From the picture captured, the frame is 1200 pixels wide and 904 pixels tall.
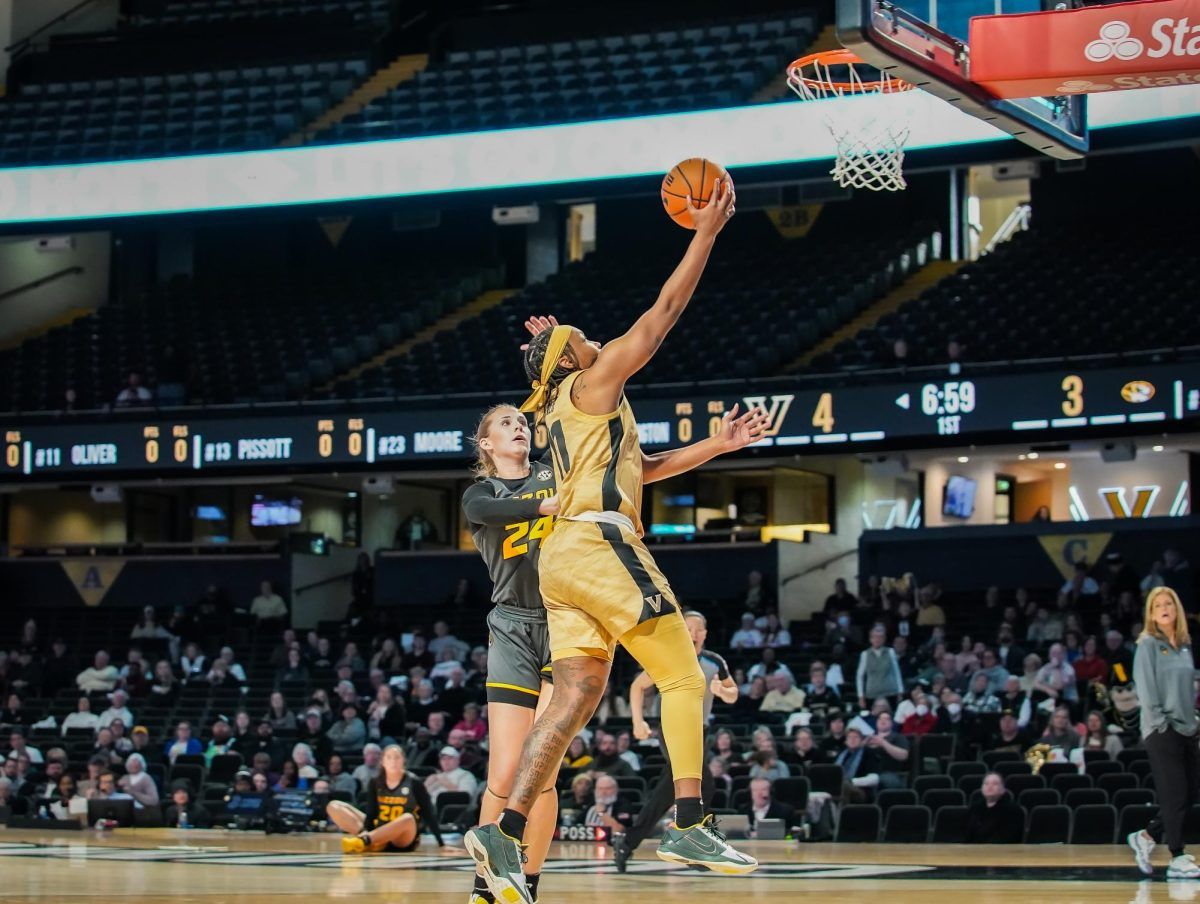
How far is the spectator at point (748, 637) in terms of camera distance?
2266 centimetres

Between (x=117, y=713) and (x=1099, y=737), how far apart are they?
479 inches

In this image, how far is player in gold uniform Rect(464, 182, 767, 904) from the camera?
6684mm

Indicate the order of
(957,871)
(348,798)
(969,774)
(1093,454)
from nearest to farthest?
(957,871)
(969,774)
(348,798)
(1093,454)

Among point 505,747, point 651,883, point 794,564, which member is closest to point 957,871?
point 651,883

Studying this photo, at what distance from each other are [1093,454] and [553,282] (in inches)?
363

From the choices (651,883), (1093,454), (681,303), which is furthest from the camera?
(1093,454)

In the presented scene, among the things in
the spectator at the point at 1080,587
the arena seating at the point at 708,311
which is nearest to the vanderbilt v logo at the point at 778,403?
the arena seating at the point at 708,311

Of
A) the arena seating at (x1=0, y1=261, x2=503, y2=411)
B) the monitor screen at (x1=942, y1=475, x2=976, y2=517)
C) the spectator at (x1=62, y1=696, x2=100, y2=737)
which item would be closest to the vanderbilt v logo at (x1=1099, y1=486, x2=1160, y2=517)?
the monitor screen at (x1=942, y1=475, x2=976, y2=517)

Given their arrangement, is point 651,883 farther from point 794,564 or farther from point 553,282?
point 553,282

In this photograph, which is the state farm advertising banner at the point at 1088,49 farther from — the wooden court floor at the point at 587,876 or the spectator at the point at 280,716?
the spectator at the point at 280,716

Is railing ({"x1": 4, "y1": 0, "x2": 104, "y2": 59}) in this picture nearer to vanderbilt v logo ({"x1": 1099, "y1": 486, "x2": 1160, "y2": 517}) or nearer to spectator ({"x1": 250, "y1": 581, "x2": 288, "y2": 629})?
spectator ({"x1": 250, "y1": 581, "x2": 288, "y2": 629})

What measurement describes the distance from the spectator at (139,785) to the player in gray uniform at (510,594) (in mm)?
11876

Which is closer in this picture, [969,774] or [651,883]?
[651,883]

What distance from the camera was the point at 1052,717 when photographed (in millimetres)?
17062
